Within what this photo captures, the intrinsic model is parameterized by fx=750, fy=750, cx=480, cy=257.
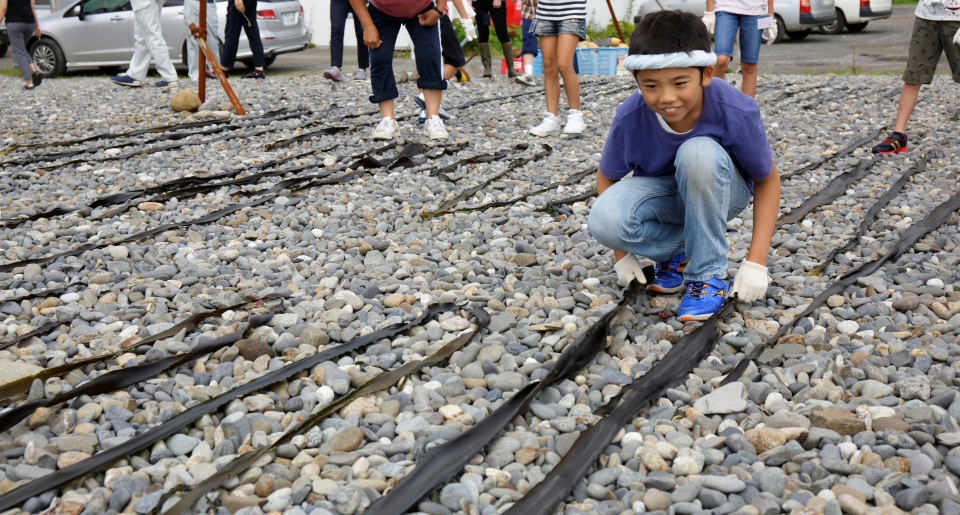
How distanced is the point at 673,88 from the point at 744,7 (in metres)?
3.46

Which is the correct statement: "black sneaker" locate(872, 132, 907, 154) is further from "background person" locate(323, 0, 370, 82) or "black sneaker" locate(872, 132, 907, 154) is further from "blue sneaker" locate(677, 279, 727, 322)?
"background person" locate(323, 0, 370, 82)

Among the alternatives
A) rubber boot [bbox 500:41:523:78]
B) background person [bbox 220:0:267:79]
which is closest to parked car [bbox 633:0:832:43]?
rubber boot [bbox 500:41:523:78]

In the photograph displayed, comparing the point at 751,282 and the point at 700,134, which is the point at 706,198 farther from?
the point at 751,282

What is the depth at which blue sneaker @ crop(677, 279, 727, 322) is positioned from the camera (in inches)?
93.2

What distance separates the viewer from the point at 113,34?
35.6 ft

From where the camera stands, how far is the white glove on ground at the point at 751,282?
2.37 metres

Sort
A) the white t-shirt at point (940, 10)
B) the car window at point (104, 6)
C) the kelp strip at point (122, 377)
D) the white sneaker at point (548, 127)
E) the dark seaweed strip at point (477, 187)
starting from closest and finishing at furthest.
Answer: the kelp strip at point (122, 377), the dark seaweed strip at point (477, 187), the white t-shirt at point (940, 10), the white sneaker at point (548, 127), the car window at point (104, 6)

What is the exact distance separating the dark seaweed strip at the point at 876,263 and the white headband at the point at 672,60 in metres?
0.83

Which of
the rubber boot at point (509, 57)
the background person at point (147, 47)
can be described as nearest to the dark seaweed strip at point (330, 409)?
the rubber boot at point (509, 57)

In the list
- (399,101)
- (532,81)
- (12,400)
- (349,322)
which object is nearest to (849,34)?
(532,81)

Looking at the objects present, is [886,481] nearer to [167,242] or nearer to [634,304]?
[634,304]

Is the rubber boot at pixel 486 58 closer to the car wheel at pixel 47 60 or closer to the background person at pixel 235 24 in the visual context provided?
the background person at pixel 235 24

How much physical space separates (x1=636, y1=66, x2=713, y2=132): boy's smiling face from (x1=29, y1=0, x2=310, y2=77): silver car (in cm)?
953

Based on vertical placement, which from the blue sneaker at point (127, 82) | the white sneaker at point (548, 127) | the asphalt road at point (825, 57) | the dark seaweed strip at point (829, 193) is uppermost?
the asphalt road at point (825, 57)
